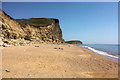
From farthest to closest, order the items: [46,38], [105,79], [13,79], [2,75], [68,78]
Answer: [46,38] < [105,79] < [68,78] < [2,75] < [13,79]

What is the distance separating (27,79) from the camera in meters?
2.70

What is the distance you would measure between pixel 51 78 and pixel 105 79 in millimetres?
2346

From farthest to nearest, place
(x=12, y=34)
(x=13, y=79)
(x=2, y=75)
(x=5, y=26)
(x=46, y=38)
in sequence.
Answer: (x=46, y=38) → (x=12, y=34) → (x=5, y=26) → (x=2, y=75) → (x=13, y=79)

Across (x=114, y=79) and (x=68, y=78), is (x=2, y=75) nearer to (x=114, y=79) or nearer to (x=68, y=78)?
(x=68, y=78)

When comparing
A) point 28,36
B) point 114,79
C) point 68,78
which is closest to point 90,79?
point 68,78

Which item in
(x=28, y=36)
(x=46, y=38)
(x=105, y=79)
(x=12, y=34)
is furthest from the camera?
(x=46, y=38)

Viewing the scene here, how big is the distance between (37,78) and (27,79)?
35 centimetres

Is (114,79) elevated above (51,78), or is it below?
below

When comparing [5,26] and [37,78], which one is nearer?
[37,78]

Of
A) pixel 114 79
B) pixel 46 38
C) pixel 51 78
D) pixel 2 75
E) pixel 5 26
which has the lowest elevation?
pixel 114 79

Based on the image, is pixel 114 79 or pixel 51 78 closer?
pixel 51 78

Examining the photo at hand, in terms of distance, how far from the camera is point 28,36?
80.7 ft

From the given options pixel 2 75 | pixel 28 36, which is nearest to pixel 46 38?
pixel 28 36

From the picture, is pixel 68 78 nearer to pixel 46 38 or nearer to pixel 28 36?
pixel 28 36
